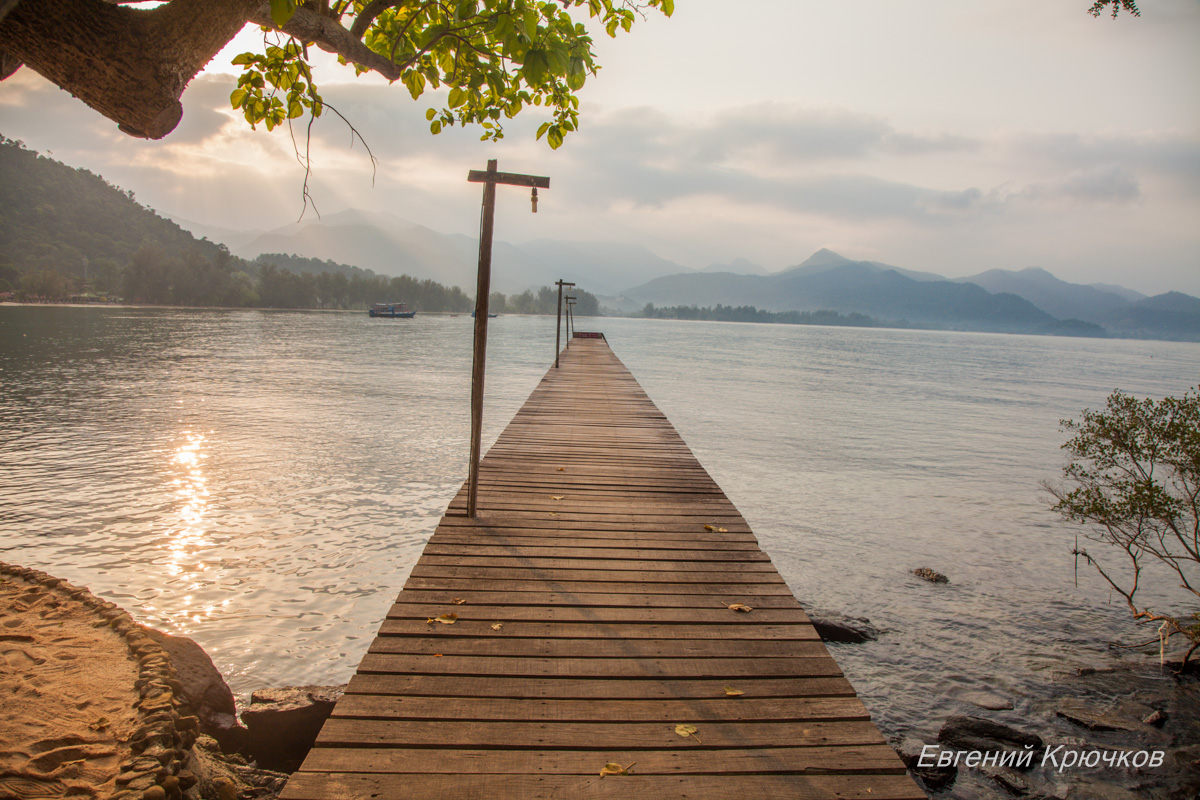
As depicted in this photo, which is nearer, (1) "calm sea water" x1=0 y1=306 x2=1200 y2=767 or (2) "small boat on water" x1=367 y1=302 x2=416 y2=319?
(1) "calm sea water" x1=0 y1=306 x2=1200 y2=767

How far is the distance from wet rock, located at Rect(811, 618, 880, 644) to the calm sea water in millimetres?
191

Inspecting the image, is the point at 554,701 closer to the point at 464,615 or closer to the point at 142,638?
the point at 464,615

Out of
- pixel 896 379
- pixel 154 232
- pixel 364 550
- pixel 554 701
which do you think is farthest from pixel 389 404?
pixel 154 232

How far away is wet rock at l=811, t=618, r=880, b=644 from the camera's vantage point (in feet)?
24.2

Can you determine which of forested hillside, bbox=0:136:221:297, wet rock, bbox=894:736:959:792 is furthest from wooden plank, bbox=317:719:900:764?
forested hillside, bbox=0:136:221:297

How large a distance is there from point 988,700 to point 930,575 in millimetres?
3393

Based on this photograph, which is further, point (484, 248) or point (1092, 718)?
point (1092, 718)

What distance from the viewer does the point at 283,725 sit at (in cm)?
451

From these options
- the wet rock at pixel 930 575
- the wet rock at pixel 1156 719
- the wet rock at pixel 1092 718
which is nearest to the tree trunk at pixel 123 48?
the wet rock at pixel 1092 718

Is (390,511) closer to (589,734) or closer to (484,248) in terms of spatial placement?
(484,248)

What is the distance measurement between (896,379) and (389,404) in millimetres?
36017

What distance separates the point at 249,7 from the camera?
309 centimetres

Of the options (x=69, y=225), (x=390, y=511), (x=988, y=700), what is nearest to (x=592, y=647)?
(x=988, y=700)

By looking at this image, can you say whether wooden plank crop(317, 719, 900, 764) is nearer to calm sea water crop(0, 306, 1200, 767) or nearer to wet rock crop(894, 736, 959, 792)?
wet rock crop(894, 736, 959, 792)
